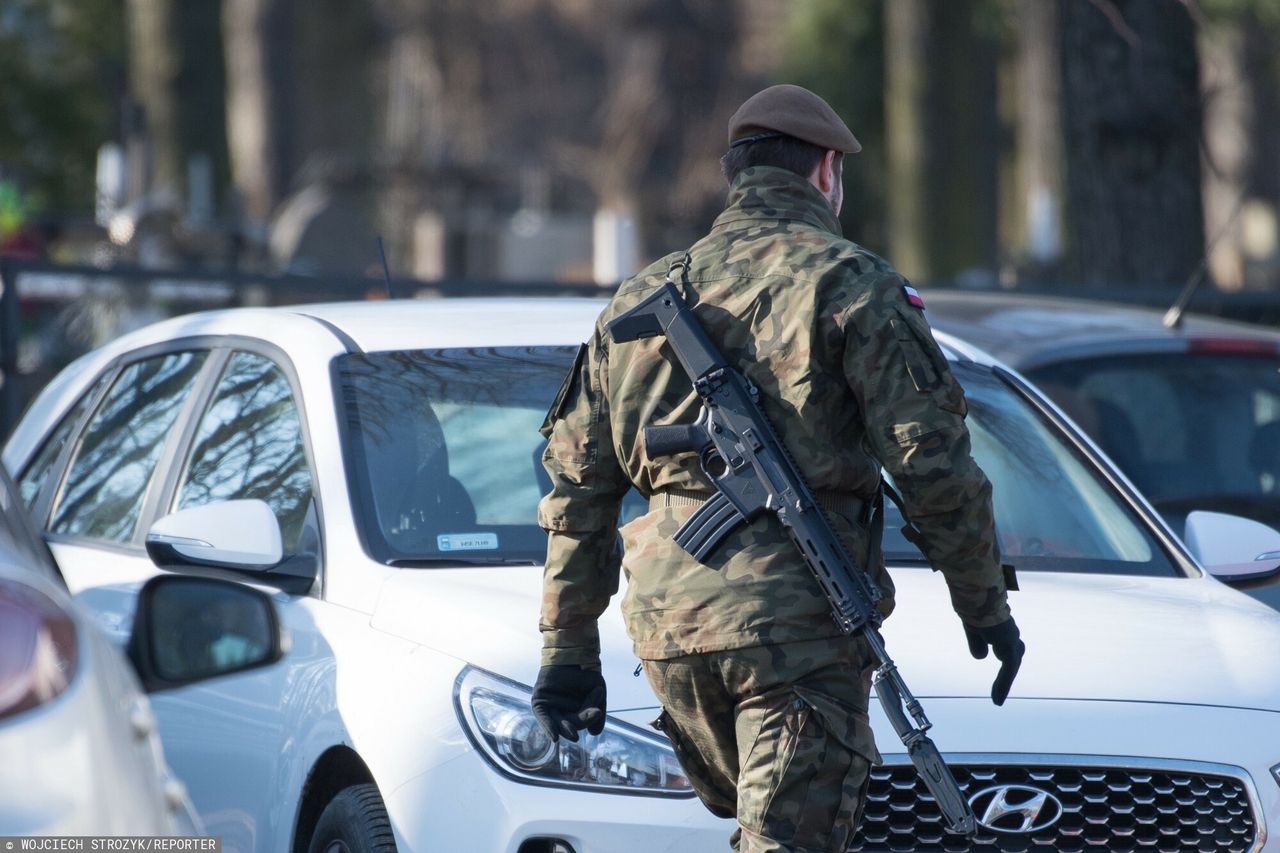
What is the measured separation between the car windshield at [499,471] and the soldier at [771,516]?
2.44ft

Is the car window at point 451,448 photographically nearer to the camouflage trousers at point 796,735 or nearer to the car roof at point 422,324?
the car roof at point 422,324

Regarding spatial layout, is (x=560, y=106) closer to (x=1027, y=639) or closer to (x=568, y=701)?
(x=1027, y=639)

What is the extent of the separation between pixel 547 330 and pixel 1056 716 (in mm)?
1632

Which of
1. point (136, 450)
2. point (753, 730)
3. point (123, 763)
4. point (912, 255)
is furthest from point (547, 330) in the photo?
point (912, 255)

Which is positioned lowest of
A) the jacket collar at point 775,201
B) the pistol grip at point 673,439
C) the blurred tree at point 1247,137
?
the blurred tree at point 1247,137

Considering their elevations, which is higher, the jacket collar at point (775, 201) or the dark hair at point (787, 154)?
the dark hair at point (787, 154)

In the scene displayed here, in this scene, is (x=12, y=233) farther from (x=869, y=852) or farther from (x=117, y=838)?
(x=117, y=838)

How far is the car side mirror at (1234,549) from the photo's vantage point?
4.14 meters

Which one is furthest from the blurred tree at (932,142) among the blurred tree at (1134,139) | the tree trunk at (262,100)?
the blurred tree at (1134,139)

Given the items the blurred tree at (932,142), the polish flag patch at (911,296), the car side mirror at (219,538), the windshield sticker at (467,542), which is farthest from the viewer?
the blurred tree at (932,142)

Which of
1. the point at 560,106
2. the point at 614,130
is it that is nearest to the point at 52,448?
the point at 614,130

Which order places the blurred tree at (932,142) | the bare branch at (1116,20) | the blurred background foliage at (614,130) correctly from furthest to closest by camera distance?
the blurred tree at (932,142)
the blurred background foliage at (614,130)
the bare branch at (1116,20)

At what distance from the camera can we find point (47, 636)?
6.27 feet

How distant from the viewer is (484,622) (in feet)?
11.5
